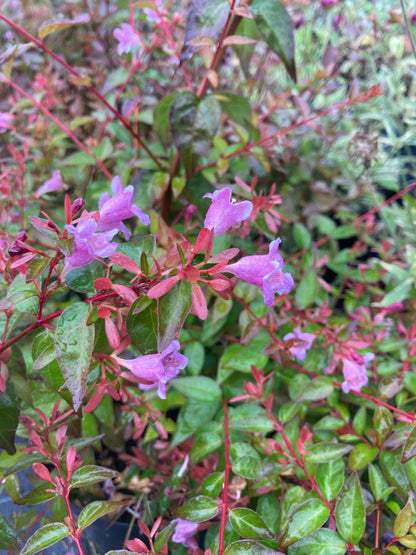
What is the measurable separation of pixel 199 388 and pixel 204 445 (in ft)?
0.36

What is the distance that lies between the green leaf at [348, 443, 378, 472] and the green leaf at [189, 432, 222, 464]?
23 cm

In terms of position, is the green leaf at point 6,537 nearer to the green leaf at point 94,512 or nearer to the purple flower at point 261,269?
the green leaf at point 94,512

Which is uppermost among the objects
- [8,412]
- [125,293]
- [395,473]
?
[125,293]

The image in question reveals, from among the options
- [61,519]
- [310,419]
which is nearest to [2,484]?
[61,519]

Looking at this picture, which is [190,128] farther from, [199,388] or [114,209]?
[199,388]

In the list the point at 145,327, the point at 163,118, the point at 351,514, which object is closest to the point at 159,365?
the point at 145,327

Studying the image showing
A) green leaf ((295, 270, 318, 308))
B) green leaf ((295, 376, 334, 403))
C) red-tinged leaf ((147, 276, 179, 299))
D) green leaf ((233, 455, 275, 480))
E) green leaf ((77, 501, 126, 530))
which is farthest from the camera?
green leaf ((295, 270, 318, 308))

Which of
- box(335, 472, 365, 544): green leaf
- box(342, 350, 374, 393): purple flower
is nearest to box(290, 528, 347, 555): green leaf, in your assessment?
box(335, 472, 365, 544): green leaf

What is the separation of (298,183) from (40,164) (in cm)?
80

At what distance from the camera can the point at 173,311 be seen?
47cm

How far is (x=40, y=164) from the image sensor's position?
3.91ft

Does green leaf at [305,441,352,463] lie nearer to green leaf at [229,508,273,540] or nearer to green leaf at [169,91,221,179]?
green leaf at [229,508,273,540]

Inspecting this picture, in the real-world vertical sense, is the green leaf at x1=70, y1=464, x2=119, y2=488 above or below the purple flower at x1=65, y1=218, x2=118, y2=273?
below

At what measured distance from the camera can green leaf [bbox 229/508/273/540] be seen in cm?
60
